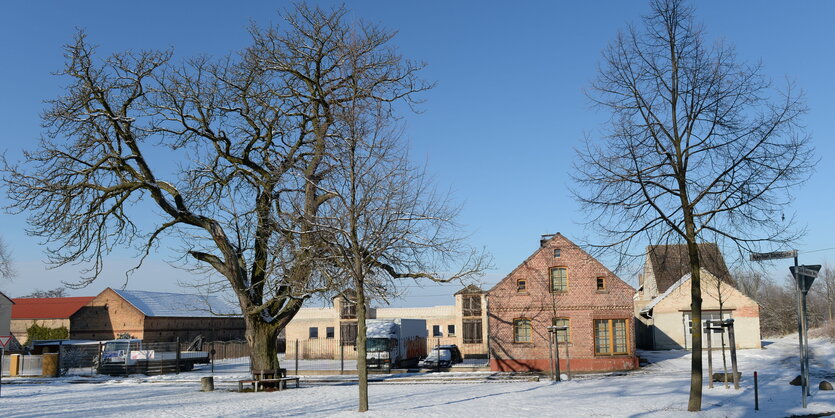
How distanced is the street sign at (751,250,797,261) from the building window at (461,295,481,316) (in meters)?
41.0

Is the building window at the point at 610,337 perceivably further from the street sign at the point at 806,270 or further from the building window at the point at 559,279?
the street sign at the point at 806,270

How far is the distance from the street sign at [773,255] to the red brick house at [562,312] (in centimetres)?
1753

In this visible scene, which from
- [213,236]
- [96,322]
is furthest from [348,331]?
[213,236]

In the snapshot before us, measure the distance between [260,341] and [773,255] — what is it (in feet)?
60.6

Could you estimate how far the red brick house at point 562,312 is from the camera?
34719 mm

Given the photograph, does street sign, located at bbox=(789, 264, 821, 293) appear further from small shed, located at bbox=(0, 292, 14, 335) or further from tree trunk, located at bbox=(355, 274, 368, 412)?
small shed, located at bbox=(0, 292, 14, 335)

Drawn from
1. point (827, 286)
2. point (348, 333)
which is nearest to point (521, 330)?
point (348, 333)

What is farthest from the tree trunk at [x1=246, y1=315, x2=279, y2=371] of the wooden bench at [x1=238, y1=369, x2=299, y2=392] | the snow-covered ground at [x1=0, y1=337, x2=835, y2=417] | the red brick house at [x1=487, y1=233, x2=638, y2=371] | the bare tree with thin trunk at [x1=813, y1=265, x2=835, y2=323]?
the bare tree with thin trunk at [x1=813, y1=265, x2=835, y2=323]

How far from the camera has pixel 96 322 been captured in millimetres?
55312

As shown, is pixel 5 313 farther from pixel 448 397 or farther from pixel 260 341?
pixel 448 397

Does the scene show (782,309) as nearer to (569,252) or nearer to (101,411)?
(569,252)

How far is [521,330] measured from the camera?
35.7 metres

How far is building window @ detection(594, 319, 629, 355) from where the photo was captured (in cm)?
3466

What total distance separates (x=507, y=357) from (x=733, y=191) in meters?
21.1
